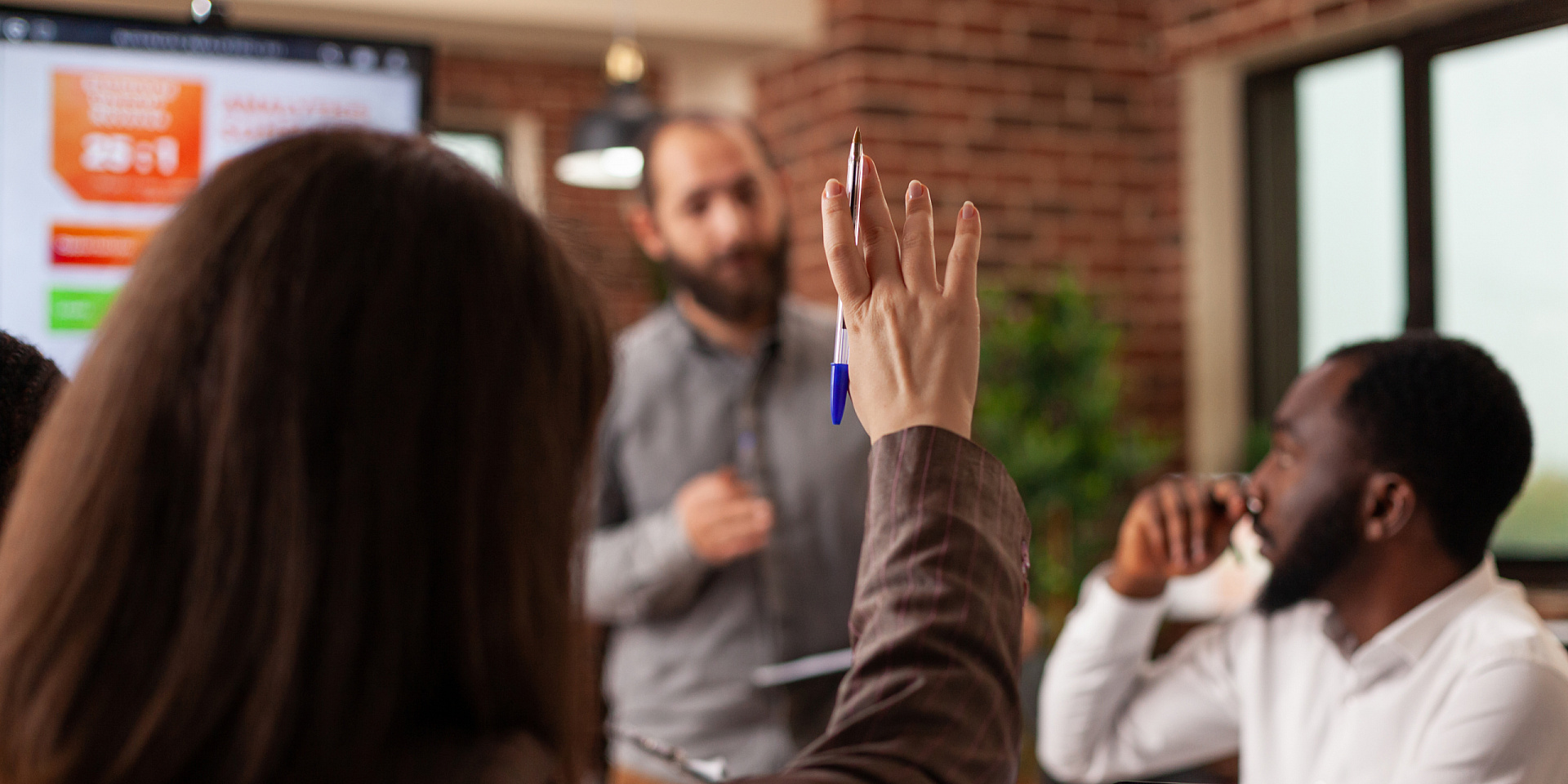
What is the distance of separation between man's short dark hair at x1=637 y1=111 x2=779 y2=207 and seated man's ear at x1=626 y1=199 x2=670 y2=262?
19mm

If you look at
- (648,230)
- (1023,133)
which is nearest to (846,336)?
(648,230)

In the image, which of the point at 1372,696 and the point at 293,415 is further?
the point at 1372,696

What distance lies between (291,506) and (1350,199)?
12.5ft

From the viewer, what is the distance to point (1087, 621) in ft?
4.76

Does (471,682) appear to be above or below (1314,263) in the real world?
below

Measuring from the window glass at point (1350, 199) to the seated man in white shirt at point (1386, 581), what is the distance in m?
2.61

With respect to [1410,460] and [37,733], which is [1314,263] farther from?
[37,733]

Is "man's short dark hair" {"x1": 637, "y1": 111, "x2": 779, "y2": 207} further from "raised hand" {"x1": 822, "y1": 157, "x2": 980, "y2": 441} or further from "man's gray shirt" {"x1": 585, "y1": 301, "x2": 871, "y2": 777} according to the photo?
"raised hand" {"x1": 822, "y1": 157, "x2": 980, "y2": 441}

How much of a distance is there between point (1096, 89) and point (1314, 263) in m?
0.87

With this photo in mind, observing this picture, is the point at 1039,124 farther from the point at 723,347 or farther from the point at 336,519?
the point at 336,519

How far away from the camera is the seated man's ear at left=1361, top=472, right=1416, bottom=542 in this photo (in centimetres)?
120

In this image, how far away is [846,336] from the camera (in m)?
0.74

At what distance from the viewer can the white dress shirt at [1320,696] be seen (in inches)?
41.4

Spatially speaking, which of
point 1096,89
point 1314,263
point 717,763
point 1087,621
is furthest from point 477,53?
point 717,763
